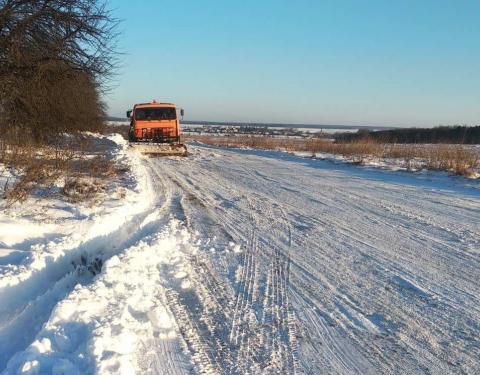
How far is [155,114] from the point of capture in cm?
2344

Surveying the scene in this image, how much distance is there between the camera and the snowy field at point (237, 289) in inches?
126

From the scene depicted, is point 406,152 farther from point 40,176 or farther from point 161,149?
point 40,176

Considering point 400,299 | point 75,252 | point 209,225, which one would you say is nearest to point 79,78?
point 209,225

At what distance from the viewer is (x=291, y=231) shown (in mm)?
6961

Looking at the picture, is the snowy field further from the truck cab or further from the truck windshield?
the truck windshield

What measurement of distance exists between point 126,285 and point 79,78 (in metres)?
7.79

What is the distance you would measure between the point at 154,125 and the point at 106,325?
20.2 meters

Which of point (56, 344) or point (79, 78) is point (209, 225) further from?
point (79, 78)

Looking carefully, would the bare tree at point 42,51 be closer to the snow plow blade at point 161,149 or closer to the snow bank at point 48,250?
the snow bank at point 48,250

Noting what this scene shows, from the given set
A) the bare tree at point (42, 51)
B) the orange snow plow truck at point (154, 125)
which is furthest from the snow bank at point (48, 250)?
the orange snow plow truck at point (154, 125)

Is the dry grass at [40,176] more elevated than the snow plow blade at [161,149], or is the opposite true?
the dry grass at [40,176]

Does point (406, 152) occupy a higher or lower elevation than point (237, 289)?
lower

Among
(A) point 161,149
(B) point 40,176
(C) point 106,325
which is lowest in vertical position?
(A) point 161,149

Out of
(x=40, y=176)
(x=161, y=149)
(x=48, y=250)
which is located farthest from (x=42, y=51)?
(x=161, y=149)
